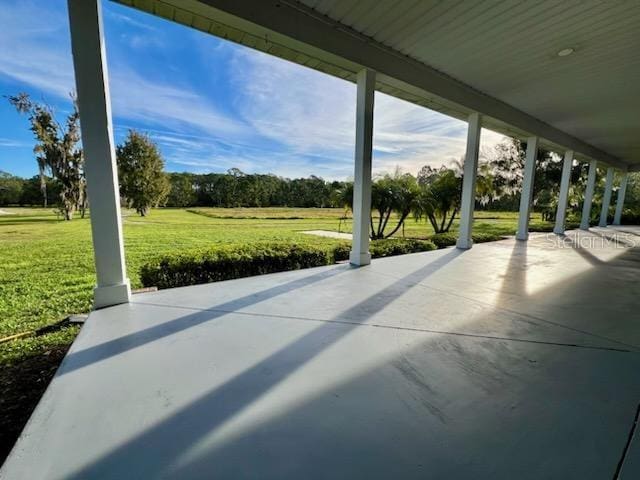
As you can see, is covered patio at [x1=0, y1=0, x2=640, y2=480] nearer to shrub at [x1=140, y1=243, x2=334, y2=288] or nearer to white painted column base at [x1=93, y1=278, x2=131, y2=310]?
white painted column base at [x1=93, y1=278, x2=131, y2=310]

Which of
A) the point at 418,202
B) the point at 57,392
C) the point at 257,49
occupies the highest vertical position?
the point at 257,49

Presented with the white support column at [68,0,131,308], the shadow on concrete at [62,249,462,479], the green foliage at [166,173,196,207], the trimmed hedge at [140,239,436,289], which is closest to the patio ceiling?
the white support column at [68,0,131,308]

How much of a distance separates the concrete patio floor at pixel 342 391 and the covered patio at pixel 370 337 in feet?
0.04

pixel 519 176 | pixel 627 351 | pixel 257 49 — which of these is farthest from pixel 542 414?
pixel 519 176

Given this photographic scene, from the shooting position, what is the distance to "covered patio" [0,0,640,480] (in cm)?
123

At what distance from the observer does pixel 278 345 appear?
7.11ft

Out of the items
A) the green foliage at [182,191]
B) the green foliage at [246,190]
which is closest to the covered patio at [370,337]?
the green foliage at [246,190]

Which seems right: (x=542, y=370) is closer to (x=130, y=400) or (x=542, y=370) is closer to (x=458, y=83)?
(x=130, y=400)

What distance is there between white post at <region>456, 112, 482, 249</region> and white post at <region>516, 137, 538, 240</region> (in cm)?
243

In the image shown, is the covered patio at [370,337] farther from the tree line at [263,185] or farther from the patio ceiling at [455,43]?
the tree line at [263,185]

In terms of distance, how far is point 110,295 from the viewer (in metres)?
2.93

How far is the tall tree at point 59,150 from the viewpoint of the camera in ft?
24.2

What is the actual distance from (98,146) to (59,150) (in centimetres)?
825

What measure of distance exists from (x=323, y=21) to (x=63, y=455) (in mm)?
4566
